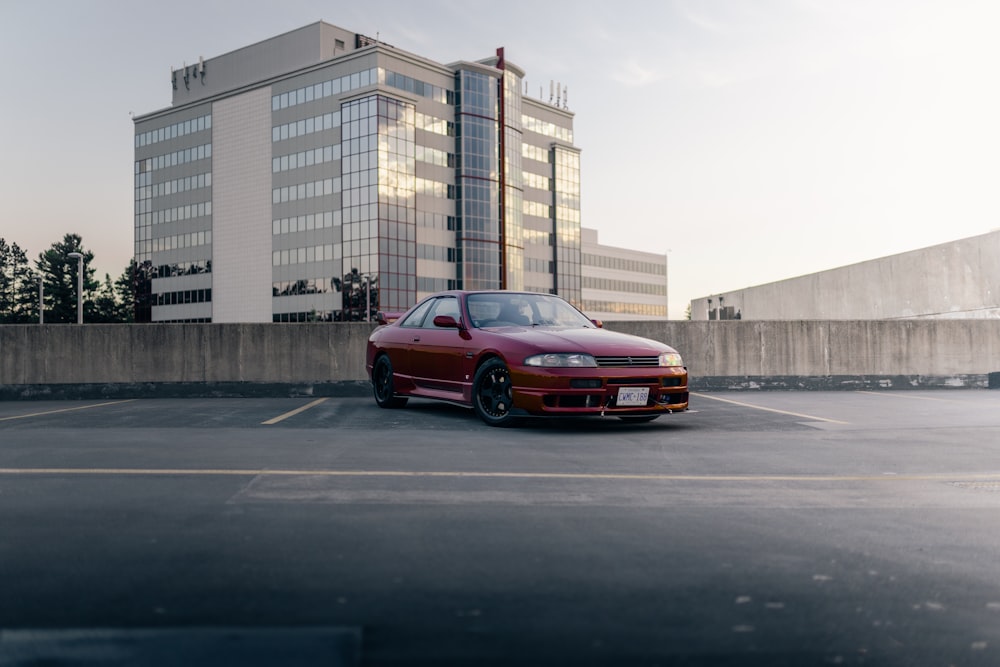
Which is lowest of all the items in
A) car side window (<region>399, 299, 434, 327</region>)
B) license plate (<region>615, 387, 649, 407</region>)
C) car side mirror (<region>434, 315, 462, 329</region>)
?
license plate (<region>615, 387, 649, 407</region>)

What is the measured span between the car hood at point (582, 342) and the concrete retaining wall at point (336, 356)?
16.4 feet

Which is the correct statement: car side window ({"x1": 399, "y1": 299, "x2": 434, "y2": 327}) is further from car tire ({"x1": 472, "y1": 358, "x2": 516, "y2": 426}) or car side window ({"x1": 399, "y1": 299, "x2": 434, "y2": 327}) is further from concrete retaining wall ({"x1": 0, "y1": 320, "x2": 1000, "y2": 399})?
concrete retaining wall ({"x1": 0, "y1": 320, "x2": 1000, "y2": 399})

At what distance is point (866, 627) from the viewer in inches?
111

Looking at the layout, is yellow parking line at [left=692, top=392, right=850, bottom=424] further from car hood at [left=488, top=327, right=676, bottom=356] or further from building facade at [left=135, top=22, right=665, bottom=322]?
building facade at [left=135, top=22, right=665, bottom=322]

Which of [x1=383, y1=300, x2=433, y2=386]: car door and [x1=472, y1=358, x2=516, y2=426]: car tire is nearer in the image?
[x1=472, y1=358, x2=516, y2=426]: car tire

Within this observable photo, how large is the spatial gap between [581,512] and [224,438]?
14.4 ft

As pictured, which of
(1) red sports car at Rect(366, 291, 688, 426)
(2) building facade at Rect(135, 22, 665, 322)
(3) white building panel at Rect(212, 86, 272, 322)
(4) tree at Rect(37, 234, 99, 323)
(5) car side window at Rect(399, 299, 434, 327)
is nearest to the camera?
(1) red sports car at Rect(366, 291, 688, 426)

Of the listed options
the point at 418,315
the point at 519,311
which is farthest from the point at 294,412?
the point at 519,311

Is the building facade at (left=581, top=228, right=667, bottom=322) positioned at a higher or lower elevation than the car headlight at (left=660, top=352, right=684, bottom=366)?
higher

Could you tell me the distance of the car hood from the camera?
8950mm

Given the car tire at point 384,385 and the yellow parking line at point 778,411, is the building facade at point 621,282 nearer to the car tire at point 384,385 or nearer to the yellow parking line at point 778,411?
the yellow parking line at point 778,411

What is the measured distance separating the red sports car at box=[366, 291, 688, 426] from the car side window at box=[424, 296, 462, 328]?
1 cm

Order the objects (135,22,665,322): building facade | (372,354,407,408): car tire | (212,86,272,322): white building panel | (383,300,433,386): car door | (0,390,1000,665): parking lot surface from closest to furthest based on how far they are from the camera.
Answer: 1. (0,390,1000,665): parking lot surface
2. (383,300,433,386): car door
3. (372,354,407,408): car tire
4. (135,22,665,322): building facade
5. (212,86,272,322): white building panel

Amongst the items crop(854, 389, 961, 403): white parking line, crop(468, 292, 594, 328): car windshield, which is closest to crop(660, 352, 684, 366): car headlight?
crop(468, 292, 594, 328): car windshield
